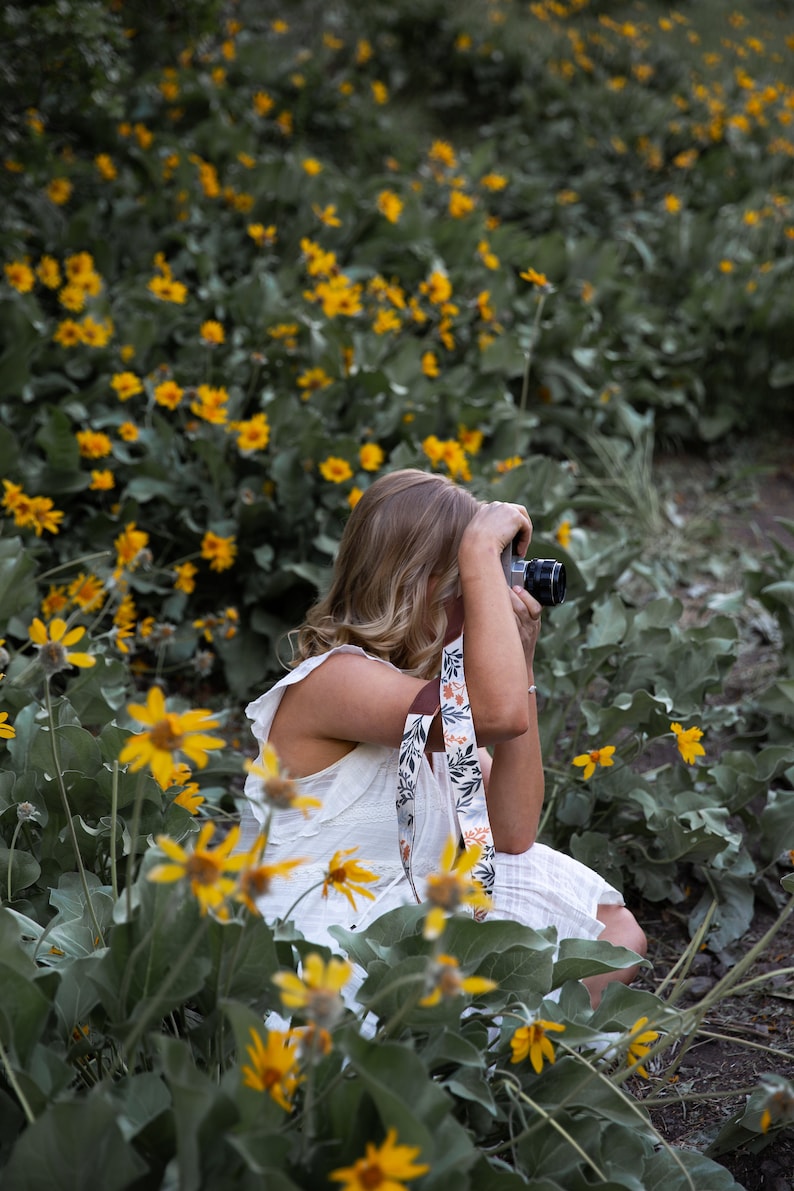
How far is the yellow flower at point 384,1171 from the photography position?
41.9 inches

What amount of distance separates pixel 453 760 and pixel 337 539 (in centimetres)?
157

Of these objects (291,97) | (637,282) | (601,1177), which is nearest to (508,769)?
(601,1177)

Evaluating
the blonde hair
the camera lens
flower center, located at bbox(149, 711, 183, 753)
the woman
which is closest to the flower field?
flower center, located at bbox(149, 711, 183, 753)

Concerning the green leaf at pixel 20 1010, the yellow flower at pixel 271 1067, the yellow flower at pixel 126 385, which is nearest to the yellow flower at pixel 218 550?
the yellow flower at pixel 126 385

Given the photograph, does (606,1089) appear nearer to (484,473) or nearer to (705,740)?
(705,740)

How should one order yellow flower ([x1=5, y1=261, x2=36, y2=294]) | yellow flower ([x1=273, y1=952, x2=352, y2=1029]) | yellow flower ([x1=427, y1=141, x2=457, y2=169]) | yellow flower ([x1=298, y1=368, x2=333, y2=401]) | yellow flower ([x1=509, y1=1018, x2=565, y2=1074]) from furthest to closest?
yellow flower ([x1=427, y1=141, x2=457, y2=169]) → yellow flower ([x1=5, y1=261, x2=36, y2=294]) → yellow flower ([x1=298, y1=368, x2=333, y2=401]) → yellow flower ([x1=509, y1=1018, x2=565, y2=1074]) → yellow flower ([x1=273, y1=952, x2=352, y2=1029])

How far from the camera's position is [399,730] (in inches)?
74.9

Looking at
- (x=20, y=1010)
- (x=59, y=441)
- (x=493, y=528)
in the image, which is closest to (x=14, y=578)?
(x=59, y=441)

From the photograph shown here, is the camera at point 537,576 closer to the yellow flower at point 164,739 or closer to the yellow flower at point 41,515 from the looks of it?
the yellow flower at point 164,739

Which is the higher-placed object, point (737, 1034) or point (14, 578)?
point (14, 578)

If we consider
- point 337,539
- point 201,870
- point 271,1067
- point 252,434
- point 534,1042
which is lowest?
point 337,539

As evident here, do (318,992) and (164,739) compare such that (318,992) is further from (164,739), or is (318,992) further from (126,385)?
(126,385)

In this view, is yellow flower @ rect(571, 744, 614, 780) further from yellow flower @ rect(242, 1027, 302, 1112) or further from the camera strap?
yellow flower @ rect(242, 1027, 302, 1112)

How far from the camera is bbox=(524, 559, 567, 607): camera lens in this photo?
1.94 meters
